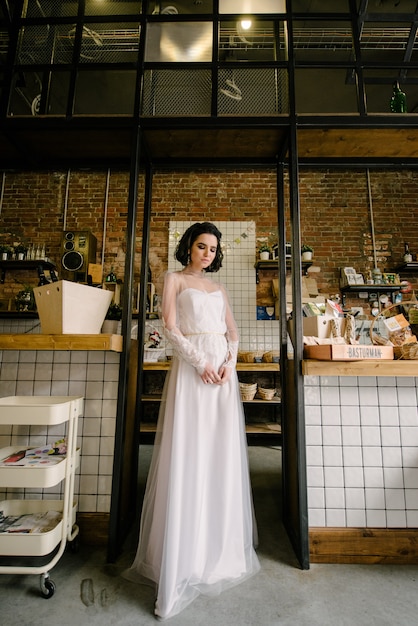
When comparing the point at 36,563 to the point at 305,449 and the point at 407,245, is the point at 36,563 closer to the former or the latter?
the point at 305,449

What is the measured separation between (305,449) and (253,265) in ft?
11.2

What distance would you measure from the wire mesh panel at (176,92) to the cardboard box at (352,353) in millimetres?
1620

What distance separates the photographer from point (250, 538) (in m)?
1.87

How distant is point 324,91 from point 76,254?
13.3 ft

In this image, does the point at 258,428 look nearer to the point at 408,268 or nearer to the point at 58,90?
the point at 408,268

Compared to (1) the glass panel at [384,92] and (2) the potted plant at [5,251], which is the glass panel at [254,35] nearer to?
(1) the glass panel at [384,92]

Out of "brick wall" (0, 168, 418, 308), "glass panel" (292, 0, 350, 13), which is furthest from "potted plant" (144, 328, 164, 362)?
"glass panel" (292, 0, 350, 13)

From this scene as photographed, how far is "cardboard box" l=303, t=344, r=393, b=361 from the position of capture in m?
1.80

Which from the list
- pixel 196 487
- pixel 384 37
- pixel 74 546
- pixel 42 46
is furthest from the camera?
pixel 384 37

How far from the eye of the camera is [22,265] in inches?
194

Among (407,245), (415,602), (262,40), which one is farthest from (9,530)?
(407,245)

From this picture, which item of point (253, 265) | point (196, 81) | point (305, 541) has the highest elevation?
point (196, 81)

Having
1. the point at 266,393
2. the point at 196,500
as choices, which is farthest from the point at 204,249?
the point at 266,393

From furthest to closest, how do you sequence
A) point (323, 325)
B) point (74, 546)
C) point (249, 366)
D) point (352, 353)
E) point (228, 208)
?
point (228, 208), point (249, 366), point (323, 325), point (74, 546), point (352, 353)
